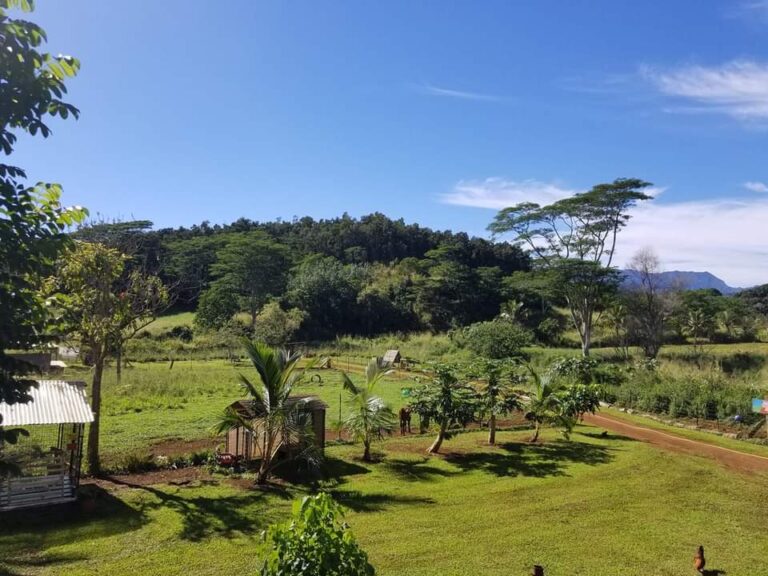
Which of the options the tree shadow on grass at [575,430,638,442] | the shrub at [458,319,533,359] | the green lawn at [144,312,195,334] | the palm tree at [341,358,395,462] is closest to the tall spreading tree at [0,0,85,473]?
the palm tree at [341,358,395,462]

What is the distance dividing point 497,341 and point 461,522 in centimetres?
2557

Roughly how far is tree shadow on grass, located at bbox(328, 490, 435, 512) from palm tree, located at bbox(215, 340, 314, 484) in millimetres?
1190

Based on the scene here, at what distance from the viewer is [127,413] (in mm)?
18203

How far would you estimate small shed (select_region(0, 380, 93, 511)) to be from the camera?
8991 mm

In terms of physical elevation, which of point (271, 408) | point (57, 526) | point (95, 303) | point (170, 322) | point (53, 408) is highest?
point (95, 303)

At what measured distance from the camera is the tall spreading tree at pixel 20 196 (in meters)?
3.43

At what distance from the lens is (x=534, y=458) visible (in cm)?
1365

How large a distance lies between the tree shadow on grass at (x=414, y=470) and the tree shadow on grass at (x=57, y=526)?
5254mm

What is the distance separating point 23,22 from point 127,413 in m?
17.1

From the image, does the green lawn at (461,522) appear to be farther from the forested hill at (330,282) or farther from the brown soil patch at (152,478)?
the forested hill at (330,282)

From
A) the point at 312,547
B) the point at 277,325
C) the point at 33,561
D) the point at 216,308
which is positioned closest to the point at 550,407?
the point at 33,561

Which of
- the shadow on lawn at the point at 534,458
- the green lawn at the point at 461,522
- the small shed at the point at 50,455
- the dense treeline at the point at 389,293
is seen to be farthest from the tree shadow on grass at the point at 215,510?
the dense treeline at the point at 389,293

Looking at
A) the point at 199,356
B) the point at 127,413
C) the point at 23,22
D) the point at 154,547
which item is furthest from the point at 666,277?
the point at 23,22

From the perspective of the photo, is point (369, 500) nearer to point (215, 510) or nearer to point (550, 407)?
point (215, 510)
